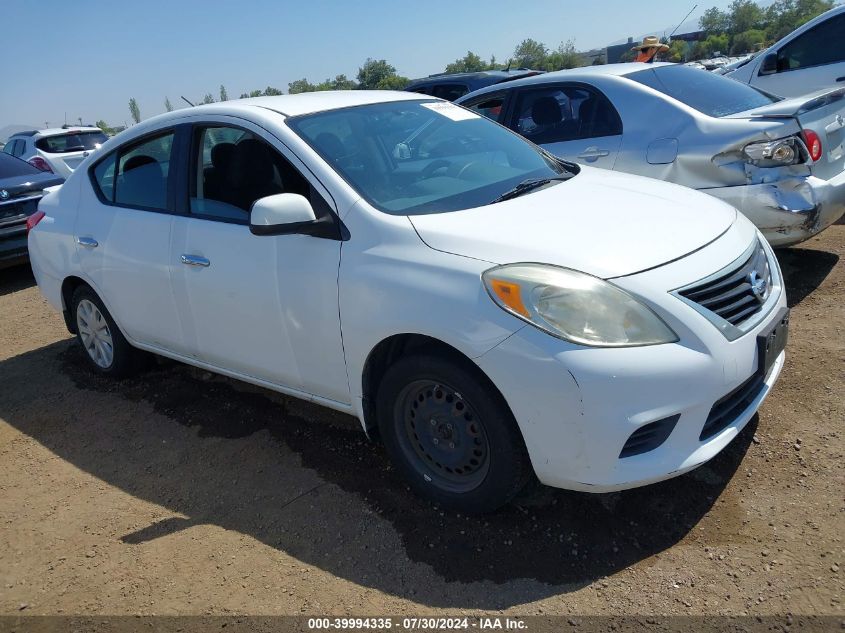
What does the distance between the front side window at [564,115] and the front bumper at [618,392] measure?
3082mm

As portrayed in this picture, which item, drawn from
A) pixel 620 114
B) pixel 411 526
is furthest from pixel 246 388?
pixel 620 114

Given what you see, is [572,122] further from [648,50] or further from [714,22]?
[714,22]

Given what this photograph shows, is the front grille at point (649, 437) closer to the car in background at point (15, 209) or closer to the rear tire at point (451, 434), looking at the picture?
the rear tire at point (451, 434)

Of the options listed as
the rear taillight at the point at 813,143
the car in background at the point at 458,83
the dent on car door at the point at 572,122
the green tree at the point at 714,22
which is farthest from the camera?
the green tree at the point at 714,22

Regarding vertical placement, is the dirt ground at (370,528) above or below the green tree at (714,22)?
below

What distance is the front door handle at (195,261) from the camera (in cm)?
345

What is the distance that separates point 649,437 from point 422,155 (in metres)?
1.81

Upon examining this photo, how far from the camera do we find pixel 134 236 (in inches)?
153

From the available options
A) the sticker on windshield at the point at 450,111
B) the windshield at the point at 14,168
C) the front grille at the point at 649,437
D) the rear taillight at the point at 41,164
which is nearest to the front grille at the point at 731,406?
the front grille at the point at 649,437

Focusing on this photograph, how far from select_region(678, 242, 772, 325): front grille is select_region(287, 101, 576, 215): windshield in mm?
1013

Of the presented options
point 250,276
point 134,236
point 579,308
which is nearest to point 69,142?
point 134,236

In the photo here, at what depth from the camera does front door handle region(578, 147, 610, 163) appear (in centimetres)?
515

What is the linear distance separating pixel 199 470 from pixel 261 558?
2.94 ft

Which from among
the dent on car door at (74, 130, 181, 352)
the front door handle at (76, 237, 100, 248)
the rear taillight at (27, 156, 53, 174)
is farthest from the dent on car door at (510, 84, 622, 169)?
the rear taillight at (27, 156, 53, 174)
